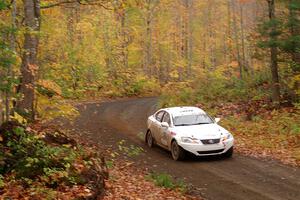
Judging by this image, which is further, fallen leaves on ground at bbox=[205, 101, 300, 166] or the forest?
fallen leaves on ground at bbox=[205, 101, 300, 166]

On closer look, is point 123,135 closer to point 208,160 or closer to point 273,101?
point 208,160

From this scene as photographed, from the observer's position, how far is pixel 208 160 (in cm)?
1431

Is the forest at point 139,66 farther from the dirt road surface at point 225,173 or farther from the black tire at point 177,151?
the black tire at point 177,151

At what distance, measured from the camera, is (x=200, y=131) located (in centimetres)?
1434

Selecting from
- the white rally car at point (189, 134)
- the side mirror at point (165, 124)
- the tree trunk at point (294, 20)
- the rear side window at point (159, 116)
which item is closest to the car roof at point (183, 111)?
the white rally car at point (189, 134)

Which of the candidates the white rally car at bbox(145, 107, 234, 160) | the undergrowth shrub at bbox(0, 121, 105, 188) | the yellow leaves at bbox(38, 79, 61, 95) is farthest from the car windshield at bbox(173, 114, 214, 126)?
the undergrowth shrub at bbox(0, 121, 105, 188)

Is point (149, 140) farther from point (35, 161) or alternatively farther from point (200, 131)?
point (35, 161)

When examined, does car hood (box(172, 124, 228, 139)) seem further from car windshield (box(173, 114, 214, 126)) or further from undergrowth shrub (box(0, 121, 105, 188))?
undergrowth shrub (box(0, 121, 105, 188))

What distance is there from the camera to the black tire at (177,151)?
46.7ft

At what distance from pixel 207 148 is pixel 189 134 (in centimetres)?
74

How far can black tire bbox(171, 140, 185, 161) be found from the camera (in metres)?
14.2

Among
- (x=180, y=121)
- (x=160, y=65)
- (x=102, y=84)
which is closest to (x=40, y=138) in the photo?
(x=180, y=121)

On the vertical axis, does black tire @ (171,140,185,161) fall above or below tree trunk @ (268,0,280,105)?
below

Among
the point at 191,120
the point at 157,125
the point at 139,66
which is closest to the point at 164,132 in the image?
the point at 157,125
